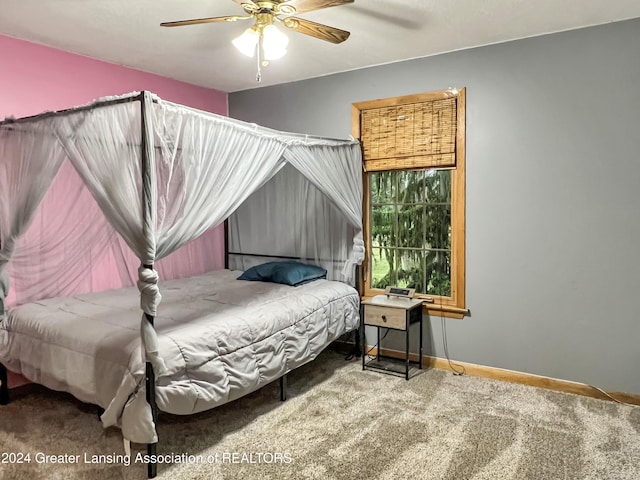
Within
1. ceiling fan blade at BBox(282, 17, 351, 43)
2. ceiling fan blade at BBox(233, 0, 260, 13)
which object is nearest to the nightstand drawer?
ceiling fan blade at BBox(282, 17, 351, 43)

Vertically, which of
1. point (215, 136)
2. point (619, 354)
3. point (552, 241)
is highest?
point (215, 136)

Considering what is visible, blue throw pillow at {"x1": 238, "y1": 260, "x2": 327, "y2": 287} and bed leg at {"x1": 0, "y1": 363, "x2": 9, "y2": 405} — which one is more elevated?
blue throw pillow at {"x1": 238, "y1": 260, "x2": 327, "y2": 287}

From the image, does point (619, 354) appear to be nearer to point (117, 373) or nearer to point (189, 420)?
point (189, 420)

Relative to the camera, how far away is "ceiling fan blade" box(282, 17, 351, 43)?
2422mm

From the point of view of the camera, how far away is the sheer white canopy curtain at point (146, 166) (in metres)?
2.29

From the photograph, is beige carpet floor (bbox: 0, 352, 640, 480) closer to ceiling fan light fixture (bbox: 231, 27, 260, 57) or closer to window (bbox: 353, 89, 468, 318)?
window (bbox: 353, 89, 468, 318)

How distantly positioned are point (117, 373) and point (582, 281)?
10.1ft

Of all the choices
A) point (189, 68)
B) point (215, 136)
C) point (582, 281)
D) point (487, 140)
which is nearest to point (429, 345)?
point (582, 281)

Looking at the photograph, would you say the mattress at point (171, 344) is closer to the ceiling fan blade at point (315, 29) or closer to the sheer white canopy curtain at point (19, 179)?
the sheer white canopy curtain at point (19, 179)

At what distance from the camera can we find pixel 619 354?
3.17m

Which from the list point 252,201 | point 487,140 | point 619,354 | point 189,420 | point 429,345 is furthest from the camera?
point 252,201

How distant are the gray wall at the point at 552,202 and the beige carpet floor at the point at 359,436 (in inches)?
14.1

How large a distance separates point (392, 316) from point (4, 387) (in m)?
2.78

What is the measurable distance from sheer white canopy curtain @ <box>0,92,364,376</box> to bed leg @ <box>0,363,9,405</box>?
0.49m
